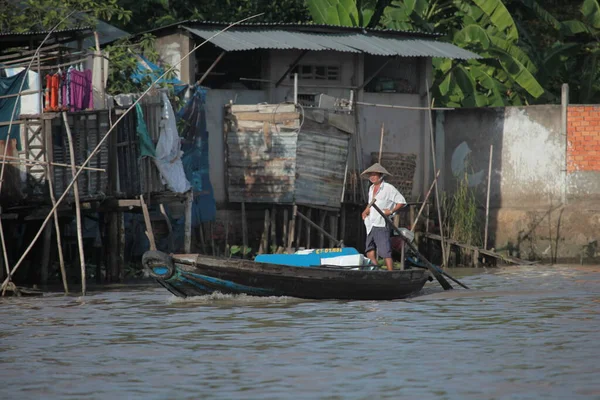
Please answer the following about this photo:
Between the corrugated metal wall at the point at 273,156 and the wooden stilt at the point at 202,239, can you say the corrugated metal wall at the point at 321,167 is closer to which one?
the corrugated metal wall at the point at 273,156

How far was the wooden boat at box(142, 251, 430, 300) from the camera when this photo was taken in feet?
38.7

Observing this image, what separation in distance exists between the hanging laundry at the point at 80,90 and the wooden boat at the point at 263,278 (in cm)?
334

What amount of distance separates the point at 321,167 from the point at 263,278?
19.5 feet

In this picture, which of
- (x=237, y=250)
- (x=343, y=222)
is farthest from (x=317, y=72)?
(x=237, y=250)

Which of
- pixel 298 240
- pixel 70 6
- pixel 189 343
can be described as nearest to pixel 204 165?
pixel 298 240

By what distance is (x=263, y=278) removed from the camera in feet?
39.6

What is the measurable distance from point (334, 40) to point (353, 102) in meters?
0.99

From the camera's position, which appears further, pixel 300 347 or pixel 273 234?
pixel 273 234

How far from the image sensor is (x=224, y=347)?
949 centimetres

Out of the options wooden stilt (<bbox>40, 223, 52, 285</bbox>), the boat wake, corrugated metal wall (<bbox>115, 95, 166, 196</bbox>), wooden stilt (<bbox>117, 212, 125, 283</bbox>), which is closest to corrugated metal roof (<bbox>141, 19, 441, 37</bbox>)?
corrugated metal wall (<bbox>115, 95, 166, 196</bbox>)

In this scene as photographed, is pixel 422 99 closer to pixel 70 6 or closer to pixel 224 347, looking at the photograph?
pixel 70 6

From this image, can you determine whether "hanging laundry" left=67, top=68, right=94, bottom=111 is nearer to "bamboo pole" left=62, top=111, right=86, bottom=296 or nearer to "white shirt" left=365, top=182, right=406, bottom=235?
"bamboo pole" left=62, top=111, right=86, bottom=296

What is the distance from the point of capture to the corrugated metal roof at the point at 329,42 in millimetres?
16984

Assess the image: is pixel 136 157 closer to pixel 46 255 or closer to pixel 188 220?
pixel 188 220
